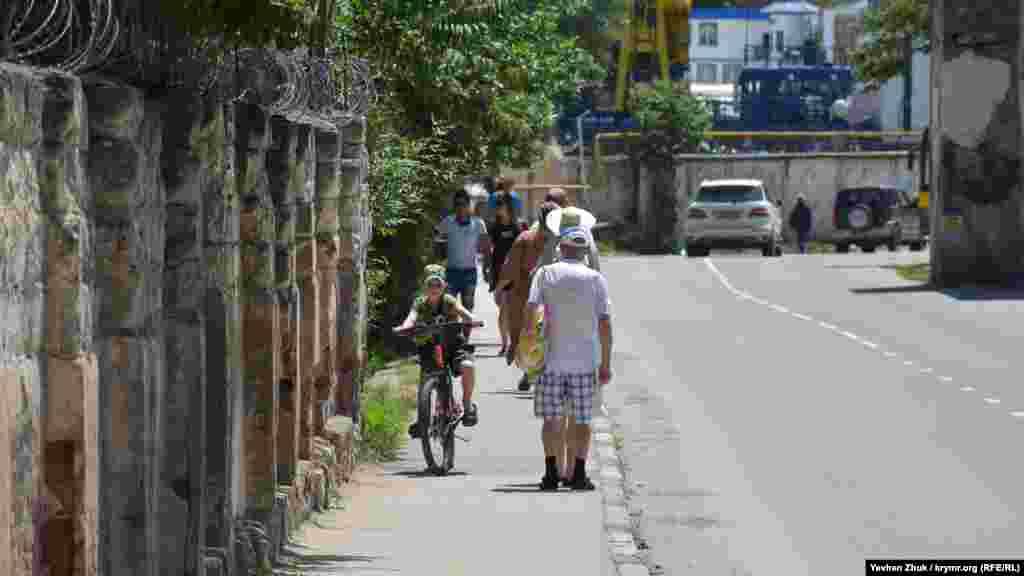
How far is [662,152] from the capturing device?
2653 inches

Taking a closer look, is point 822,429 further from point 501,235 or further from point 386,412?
point 501,235

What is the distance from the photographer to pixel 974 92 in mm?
39281

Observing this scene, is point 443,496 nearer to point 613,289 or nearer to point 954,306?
point 954,306

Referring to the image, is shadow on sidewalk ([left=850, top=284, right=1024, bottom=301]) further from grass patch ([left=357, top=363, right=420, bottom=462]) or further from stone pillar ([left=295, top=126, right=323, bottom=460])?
stone pillar ([left=295, top=126, right=323, bottom=460])

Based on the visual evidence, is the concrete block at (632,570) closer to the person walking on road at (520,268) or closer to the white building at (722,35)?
the person walking on road at (520,268)

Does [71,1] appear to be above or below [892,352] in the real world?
above

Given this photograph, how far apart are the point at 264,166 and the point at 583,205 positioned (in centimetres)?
5469

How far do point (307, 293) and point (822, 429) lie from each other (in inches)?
221

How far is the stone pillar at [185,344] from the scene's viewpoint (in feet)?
29.9

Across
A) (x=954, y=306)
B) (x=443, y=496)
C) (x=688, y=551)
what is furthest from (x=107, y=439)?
(x=954, y=306)

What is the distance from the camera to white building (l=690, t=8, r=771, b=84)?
110 metres

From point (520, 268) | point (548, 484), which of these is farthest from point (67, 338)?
point (520, 268)

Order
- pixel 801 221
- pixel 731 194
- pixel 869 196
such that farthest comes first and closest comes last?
1. pixel 801 221
2. pixel 869 196
3. pixel 731 194

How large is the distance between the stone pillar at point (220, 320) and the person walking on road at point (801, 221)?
53.0m
